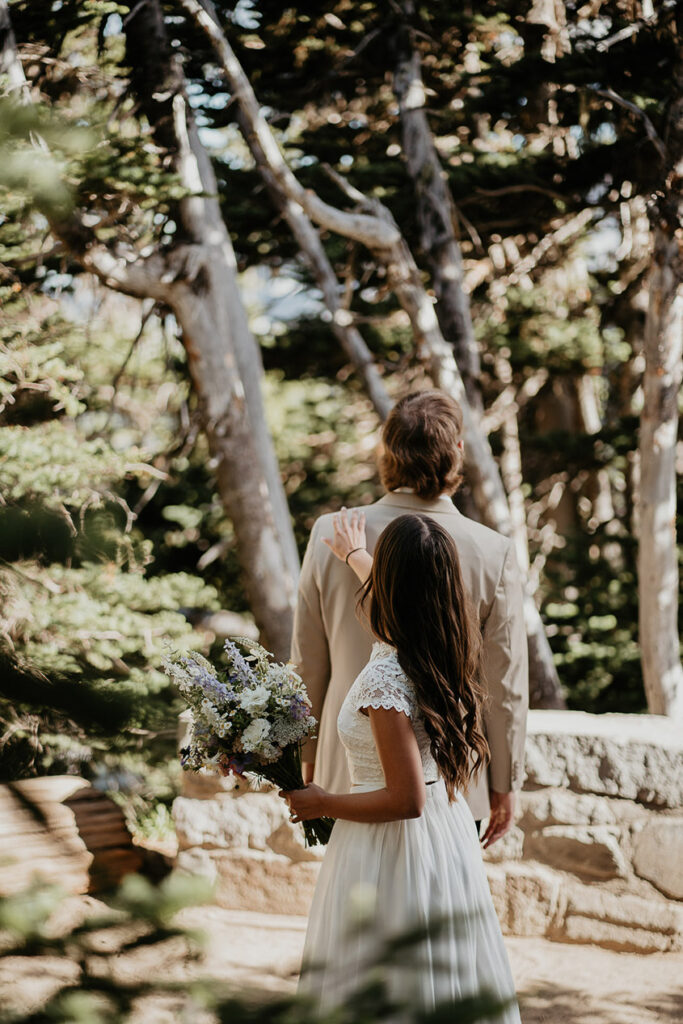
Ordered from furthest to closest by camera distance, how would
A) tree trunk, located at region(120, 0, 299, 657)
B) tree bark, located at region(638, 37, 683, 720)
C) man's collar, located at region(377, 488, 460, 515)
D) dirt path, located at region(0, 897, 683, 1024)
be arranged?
1. tree trunk, located at region(120, 0, 299, 657)
2. tree bark, located at region(638, 37, 683, 720)
3. dirt path, located at region(0, 897, 683, 1024)
4. man's collar, located at region(377, 488, 460, 515)

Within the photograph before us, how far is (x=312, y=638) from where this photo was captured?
2.68 metres

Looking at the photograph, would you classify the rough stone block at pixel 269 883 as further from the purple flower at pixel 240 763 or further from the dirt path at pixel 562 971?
the purple flower at pixel 240 763

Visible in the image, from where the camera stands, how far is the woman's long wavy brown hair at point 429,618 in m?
1.88

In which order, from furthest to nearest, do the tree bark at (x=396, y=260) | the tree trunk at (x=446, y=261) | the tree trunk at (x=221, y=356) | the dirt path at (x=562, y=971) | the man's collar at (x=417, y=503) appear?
the tree trunk at (x=446, y=261), the tree trunk at (x=221, y=356), the tree bark at (x=396, y=260), the dirt path at (x=562, y=971), the man's collar at (x=417, y=503)

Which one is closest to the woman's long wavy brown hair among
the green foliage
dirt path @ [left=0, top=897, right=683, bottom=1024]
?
dirt path @ [left=0, top=897, right=683, bottom=1024]

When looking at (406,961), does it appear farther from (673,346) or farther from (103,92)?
(103,92)

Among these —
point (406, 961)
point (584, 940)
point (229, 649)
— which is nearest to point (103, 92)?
point (229, 649)

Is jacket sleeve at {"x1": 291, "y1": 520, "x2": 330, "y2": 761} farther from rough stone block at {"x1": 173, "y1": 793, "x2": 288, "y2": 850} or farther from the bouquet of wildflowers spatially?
rough stone block at {"x1": 173, "y1": 793, "x2": 288, "y2": 850}

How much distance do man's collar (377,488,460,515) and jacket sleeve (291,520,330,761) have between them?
0.26m

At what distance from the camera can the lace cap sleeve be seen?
1856mm

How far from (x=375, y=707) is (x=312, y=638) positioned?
83 cm

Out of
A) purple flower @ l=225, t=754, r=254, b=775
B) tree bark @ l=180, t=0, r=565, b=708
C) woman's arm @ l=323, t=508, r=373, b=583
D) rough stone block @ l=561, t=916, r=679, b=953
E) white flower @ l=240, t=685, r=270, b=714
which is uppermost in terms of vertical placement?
tree bark @ l=180, t=0, r=565, b=708

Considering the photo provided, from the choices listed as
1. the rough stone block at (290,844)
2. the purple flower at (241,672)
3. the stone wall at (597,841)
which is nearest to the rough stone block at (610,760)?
the stone wall at (597,841)

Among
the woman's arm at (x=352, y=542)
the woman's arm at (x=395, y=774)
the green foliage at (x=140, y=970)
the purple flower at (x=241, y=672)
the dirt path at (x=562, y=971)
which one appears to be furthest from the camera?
the dirt path at (x=562, y=971)
